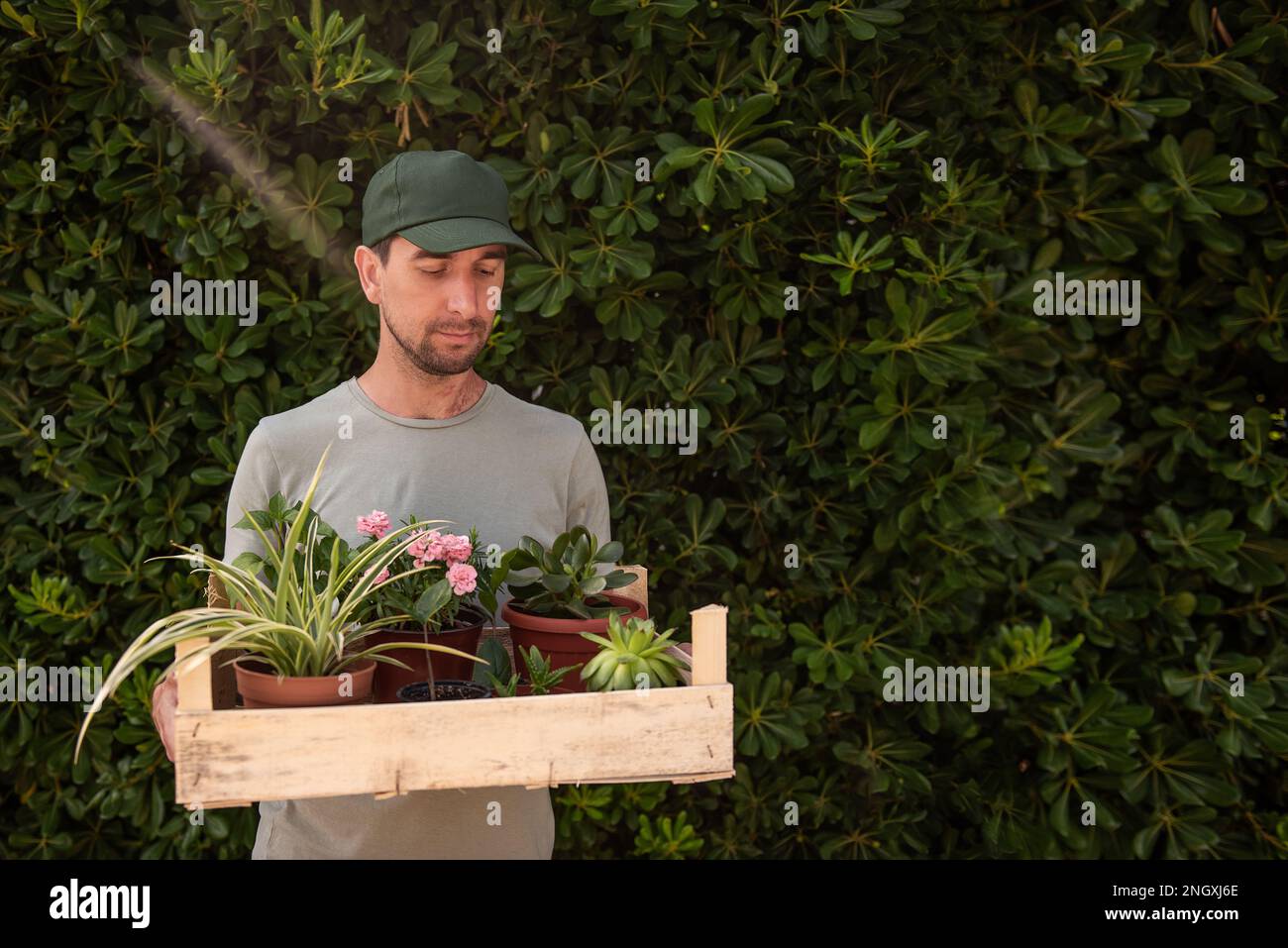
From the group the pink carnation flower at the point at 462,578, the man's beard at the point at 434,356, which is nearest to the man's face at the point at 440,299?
the man's beard at the point at 434,356

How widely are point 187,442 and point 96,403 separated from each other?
221mm

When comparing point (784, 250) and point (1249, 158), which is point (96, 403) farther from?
point (1249, 158)

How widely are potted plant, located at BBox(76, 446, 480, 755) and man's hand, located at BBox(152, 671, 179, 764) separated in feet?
0.19

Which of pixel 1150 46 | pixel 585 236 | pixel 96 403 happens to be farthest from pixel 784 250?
pixel 96 403

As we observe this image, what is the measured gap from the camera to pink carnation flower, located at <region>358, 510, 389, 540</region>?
1.52 m

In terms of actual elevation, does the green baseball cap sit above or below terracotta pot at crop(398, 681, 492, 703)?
above

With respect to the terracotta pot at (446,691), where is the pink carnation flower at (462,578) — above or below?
above

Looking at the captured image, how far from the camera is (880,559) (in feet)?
8.47

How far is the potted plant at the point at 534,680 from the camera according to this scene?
1388 millimetres

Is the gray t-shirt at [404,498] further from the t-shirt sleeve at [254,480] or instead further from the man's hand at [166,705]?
the man's hand at [166,705]

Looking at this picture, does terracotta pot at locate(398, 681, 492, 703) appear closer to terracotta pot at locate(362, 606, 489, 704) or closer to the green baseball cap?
terracotta pot at locate(362, 606, 489, 704)

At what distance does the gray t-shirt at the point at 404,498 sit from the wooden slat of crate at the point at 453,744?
1.41 feet

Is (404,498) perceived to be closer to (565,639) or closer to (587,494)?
(587,494)

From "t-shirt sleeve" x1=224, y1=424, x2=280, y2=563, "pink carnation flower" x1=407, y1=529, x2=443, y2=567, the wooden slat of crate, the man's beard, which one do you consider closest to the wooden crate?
the wooden slat of crate
